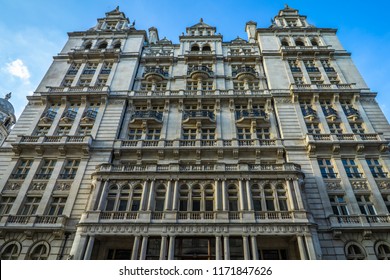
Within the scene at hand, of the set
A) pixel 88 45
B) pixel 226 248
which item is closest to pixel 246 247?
pixel 226 248

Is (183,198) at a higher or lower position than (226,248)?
higher

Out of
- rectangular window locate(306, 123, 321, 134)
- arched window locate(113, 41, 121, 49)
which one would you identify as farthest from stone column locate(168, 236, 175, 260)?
arched window locate(113, 41, 121, 49)

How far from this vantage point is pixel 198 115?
3022cm

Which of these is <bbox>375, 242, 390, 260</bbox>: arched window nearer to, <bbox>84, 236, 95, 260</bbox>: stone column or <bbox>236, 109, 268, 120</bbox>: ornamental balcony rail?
<bbox>236, 109, 268, 120</bbox>: ornamental balcony rail

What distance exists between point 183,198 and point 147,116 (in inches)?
487

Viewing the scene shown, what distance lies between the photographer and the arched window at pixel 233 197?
70.2ft

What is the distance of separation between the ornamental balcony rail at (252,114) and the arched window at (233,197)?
10500mm

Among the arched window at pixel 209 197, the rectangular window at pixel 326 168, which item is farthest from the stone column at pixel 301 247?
the rectangular window at pixel 326 168

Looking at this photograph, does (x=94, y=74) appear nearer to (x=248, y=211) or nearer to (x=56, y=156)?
(x=56, y=156)

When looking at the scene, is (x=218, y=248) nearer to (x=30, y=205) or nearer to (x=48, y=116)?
(x=30, y=205)

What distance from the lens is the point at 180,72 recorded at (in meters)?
38.2

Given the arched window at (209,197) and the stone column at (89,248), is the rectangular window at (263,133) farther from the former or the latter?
the stone column at (89,248)

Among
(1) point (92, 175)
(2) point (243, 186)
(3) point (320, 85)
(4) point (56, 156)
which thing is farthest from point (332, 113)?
(4) point (56, 156)

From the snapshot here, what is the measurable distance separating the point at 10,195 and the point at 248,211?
21334 mm
